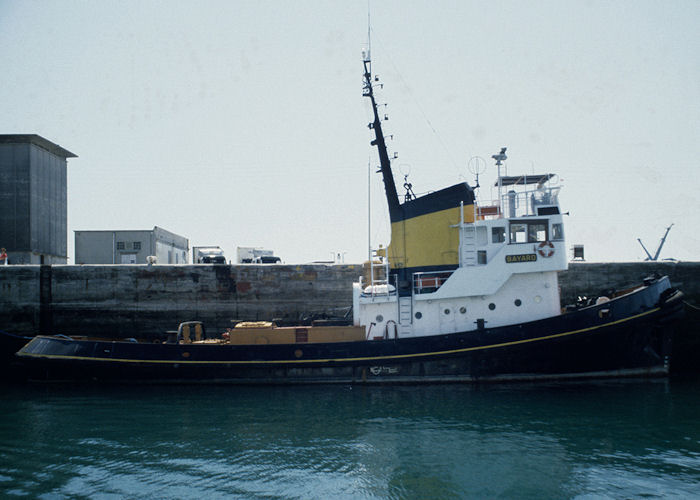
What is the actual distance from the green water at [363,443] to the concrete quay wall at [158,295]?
4715mm

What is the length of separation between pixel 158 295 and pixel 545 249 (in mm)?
12496

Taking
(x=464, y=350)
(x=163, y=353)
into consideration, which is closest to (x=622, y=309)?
(x=464, y=350)

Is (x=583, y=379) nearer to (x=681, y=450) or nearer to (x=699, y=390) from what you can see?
(x=699, y=390)

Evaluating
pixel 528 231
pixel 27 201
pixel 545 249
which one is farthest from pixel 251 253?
pixel 545 249

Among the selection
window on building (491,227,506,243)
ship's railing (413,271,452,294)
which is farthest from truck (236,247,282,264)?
window on building (491,227,506,243)

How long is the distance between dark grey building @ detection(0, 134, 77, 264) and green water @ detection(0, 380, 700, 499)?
40.6ft

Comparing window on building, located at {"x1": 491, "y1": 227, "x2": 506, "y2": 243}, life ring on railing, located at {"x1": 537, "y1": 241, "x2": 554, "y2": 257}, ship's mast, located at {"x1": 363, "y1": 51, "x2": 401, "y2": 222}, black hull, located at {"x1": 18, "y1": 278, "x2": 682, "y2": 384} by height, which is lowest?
black hull, located at {"x1": 18, "y1": 278, "x2": 682, "y2": 384}

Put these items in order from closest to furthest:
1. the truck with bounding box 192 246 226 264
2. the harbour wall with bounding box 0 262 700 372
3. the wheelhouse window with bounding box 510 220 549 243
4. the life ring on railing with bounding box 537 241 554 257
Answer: the life ring on railing with bounding box 537 241 554 257, the wheelhouse window with bounding box 510 220 549 243, the harbour wall with bounding box 0 262 700 372, the truck with bounding box 192 246 226 264

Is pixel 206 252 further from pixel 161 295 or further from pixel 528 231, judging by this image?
pixel 528 231

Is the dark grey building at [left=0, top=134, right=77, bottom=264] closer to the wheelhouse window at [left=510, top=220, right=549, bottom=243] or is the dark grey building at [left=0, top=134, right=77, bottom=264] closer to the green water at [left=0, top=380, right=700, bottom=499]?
the green water at [left=0, top=380, right=700, bottom=499]

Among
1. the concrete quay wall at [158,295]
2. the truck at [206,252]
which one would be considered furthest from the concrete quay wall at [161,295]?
the truck at [206,252]

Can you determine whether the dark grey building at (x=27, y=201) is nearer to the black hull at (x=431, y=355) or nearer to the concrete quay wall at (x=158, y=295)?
the concrete quay wall at (x=158, y=295)

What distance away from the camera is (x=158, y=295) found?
1609 centimetres

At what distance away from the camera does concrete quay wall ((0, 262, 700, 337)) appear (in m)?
15.9
